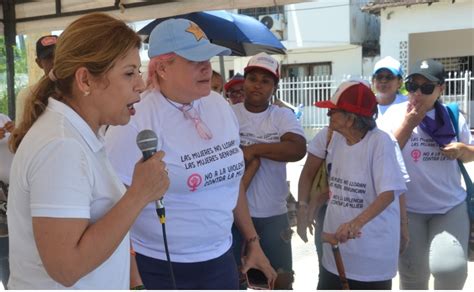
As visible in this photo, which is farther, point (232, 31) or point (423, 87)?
point (232, 31)

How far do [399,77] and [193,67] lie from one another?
2.31 metres

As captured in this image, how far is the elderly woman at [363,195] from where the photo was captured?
2733 mm

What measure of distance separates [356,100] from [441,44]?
15991 mm

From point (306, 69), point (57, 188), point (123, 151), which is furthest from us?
point (306, 69)

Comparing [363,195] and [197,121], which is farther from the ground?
[197,121]

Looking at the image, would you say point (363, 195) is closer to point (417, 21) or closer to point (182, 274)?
point (182, 274)

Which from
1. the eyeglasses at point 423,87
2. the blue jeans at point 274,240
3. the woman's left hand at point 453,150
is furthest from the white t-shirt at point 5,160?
the woman's left hand at point 453,150

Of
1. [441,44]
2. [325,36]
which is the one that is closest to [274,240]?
[441,44]

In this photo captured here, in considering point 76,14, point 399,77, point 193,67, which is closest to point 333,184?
point 193,67

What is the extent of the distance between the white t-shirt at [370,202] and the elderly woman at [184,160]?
0.80 m

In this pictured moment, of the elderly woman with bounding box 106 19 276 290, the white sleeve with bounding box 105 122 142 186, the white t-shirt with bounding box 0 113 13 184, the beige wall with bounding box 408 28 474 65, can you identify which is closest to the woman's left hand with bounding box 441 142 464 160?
the elderly woman with bounding box 106 19 276 290

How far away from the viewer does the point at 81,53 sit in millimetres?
1438

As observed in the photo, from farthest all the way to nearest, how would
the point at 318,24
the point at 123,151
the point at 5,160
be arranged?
the point at 318,24 → the point at 5,160 → the point at 123,151

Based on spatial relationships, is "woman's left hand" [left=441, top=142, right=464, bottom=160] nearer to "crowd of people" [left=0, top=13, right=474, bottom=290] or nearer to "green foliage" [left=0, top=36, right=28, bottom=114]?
"crowd of people" [left=0, top=13, right=474, bottom=290]
